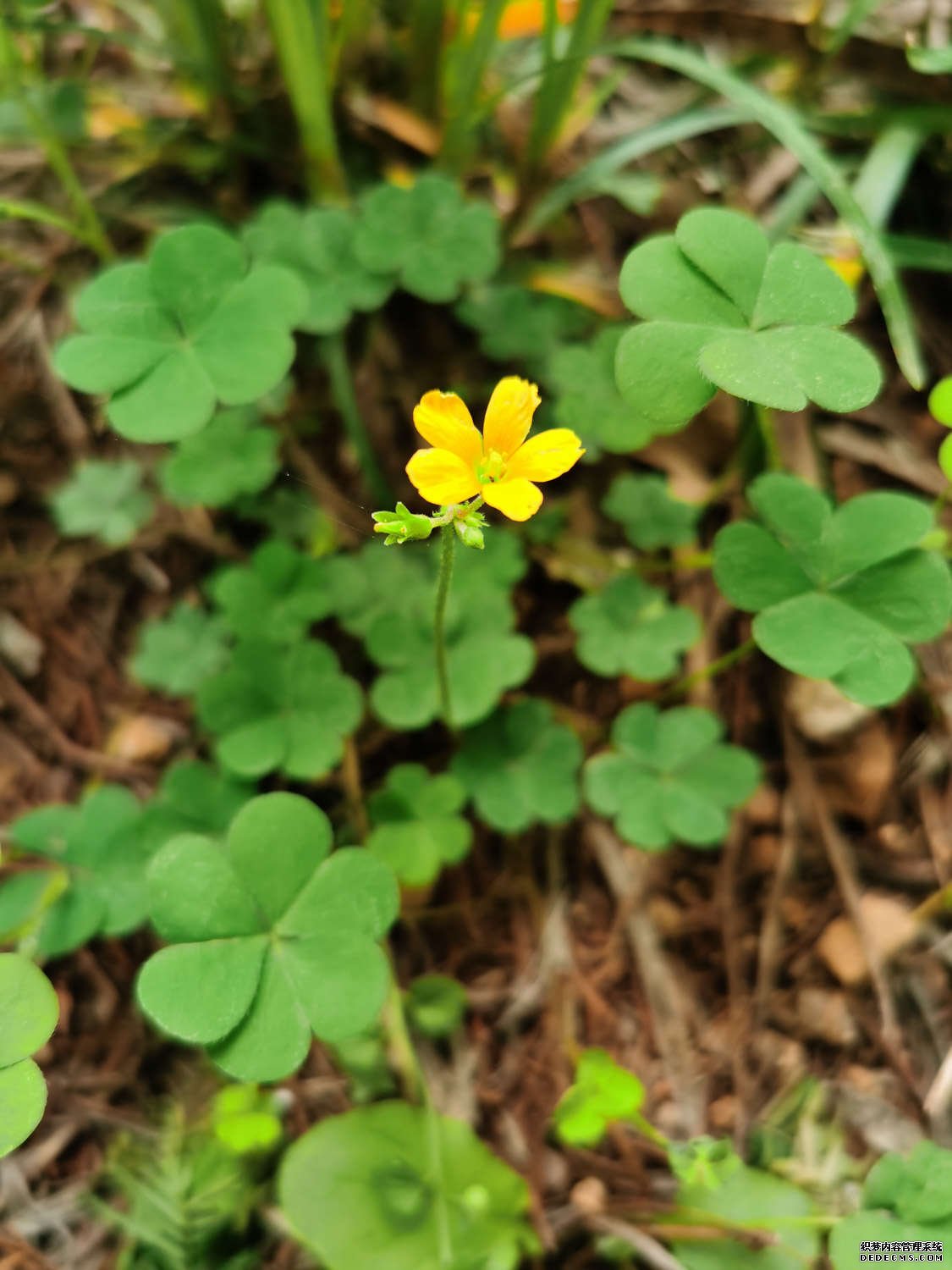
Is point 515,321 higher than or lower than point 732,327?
lower

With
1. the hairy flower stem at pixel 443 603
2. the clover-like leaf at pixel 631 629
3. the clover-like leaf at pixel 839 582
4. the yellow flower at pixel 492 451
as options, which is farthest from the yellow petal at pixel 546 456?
the clover-like leaf at pixel 631 629

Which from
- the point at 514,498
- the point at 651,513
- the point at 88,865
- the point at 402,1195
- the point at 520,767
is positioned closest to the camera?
the point at 514,498

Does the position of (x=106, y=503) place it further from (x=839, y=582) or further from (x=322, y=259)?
(x=839, y=582)

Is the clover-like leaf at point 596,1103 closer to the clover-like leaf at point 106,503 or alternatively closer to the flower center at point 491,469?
the flower center at point 491,469

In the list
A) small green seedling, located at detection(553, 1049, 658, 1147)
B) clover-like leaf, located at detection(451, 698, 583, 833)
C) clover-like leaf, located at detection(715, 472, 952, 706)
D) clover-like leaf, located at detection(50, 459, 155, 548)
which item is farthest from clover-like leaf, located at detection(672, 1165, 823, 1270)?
clover-like leaf, located at detection(50, 459, 155, 548)

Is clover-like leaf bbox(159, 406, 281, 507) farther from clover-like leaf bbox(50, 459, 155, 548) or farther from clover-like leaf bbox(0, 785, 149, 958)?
clover-like leaf bbox(0, 785, 149, 958)

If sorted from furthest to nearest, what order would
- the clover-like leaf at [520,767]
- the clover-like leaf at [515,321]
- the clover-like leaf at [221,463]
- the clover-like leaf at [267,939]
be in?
the clover-like leaf at [515,321]
the clover-like leaf at [221,463]
the clover-like leaf at [520,767]
the clover-like leaf at [267,939]

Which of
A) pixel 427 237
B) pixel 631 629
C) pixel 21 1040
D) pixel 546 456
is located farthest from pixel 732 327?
pixel 21 1040
